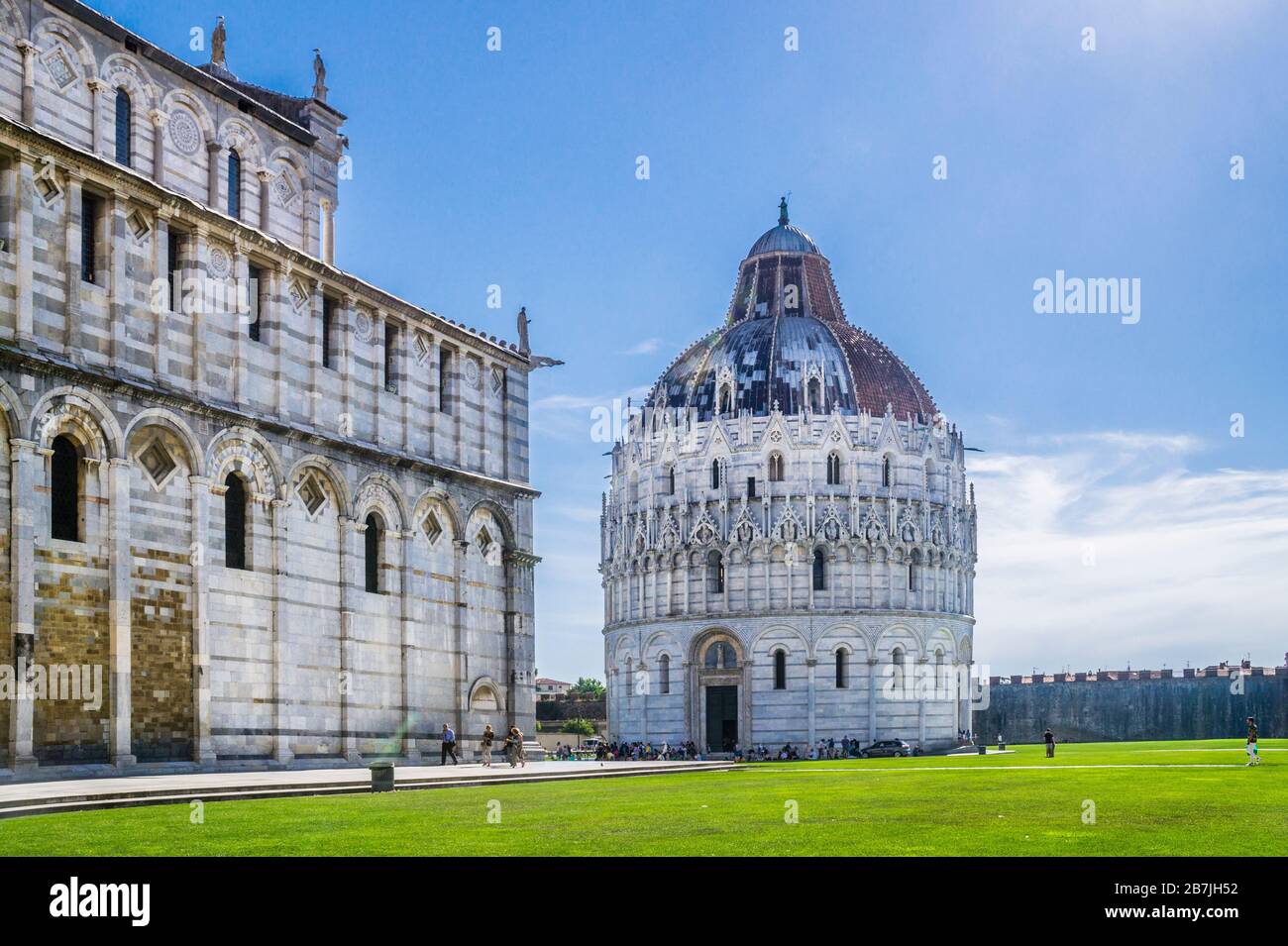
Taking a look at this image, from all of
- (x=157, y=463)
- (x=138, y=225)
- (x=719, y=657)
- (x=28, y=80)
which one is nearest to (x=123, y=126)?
(x=28, y=80)

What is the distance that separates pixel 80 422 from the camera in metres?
37.3

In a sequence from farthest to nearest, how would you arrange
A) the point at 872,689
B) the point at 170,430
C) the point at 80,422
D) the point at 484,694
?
the point at 872,689
the point at 484,694
the point at 170,430
the point at 80,422

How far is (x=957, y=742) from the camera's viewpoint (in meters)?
115

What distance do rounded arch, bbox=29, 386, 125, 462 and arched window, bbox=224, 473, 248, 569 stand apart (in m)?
4.44

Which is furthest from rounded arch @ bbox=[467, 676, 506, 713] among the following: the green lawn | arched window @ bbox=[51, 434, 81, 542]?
the green lawn

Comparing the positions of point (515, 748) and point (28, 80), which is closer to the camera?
point (28, 80)

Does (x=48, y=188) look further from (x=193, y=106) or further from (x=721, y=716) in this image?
(x=721, y=716)

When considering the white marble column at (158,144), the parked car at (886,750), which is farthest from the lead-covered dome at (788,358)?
the white marble column at (158,144)

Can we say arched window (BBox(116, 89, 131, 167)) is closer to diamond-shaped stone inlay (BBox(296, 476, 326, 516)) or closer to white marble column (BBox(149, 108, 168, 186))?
white marble column (BBox(149, 108, 168, 186))

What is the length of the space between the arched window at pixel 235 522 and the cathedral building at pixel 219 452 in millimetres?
58

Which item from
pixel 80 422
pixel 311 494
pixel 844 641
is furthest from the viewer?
pixel 844 641

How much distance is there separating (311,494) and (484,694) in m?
10.7
